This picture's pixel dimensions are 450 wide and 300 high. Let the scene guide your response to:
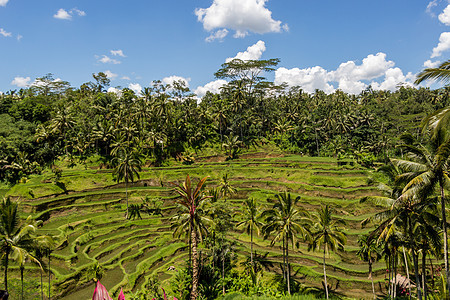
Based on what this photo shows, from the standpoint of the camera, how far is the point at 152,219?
1454 inches

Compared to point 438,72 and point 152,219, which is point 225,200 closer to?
point 152,219

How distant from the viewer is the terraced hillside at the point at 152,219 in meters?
25.4

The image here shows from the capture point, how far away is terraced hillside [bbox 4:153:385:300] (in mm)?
25359

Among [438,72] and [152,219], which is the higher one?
[438,72]

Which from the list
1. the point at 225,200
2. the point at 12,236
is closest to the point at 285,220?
the point at 225,200

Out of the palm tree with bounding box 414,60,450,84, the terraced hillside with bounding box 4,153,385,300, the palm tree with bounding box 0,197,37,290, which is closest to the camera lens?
Answer: the palm tree with bounding box 414,60,450,84

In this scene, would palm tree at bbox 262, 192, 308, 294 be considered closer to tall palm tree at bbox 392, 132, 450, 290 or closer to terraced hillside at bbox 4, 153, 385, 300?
terraced hillside at bbox 4, 153, 385, 300

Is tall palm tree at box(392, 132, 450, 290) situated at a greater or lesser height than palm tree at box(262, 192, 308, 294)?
greater

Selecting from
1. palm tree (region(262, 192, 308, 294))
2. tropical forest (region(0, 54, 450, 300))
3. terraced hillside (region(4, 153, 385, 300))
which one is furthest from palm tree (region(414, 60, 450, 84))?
terraced hillside (region(4, 153, 385, 300))

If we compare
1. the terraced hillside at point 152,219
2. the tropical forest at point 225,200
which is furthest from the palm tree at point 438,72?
the terraced hillside at point 152,219

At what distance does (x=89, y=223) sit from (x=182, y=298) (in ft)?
58.5

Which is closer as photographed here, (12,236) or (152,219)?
(12,236)

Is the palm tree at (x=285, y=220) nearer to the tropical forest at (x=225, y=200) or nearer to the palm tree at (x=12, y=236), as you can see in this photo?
the tropical forest at (x=225, y=200)

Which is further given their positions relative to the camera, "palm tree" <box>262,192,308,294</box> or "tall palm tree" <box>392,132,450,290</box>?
"palm tree" <box>262,192,308,294</box>
